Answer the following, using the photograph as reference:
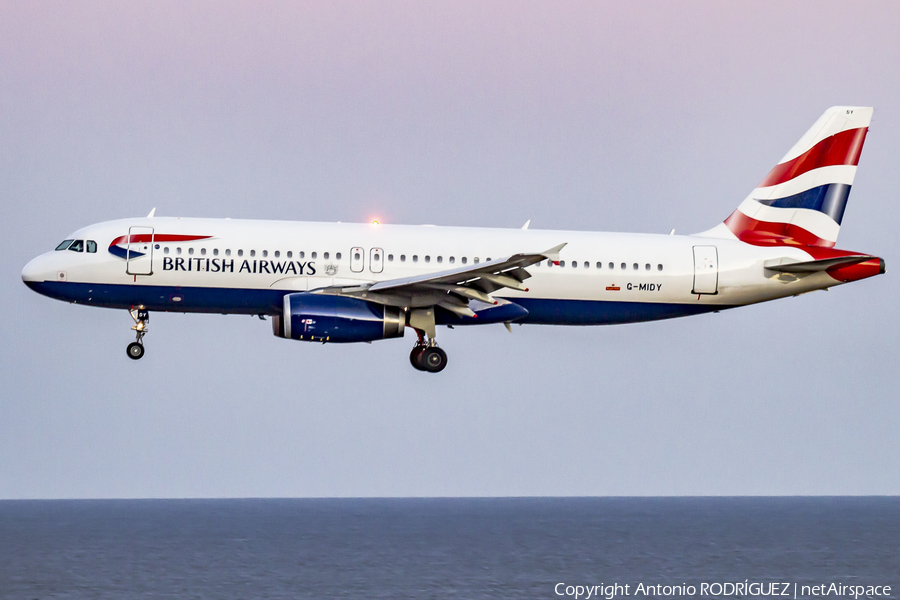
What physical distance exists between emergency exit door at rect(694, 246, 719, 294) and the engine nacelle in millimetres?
10147

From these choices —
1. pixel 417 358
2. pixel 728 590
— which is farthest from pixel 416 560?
pixel 417 358

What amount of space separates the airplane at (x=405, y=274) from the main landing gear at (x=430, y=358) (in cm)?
5

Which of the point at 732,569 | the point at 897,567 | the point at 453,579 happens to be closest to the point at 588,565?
the point at 732,569

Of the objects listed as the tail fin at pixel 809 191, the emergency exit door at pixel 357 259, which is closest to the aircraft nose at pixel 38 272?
the emergency exit door at pixel 357 259

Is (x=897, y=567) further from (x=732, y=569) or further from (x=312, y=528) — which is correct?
(x=312, y=528)

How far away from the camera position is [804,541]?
12569 centimetres

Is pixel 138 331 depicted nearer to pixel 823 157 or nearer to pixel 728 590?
pixel 823 157

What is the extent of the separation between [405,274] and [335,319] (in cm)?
289

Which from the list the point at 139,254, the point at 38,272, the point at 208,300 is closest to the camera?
the point at 139,254

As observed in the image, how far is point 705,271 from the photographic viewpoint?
37.9 meters

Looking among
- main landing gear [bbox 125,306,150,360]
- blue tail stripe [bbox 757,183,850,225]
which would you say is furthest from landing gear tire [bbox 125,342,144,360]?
blue tail stripe [bbox 757,183,850,225]

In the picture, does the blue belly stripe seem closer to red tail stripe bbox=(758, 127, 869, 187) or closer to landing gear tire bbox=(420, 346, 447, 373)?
landing gear tire bbox=(420, 346, 447, 373)

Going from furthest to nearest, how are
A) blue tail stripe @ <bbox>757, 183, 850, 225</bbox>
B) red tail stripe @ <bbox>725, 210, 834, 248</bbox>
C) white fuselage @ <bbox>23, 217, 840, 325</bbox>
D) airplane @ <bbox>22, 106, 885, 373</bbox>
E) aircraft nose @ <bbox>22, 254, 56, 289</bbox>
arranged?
1. blue tail stripe @ <bbox>757, 183, 850, 225</bbox>
2. red tail stripe @ <bbox>725, 210, 834, 248</bbox>
3. aircraft nose @ <bbox>22, 254, 56, 289</bbox>
4. white fuselage @ <bbox>23, 217, 840, 325</bbox>
5. airplane @ <bbox>22, 106, 885, 373</bbox>

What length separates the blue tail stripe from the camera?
4103 centimetres
